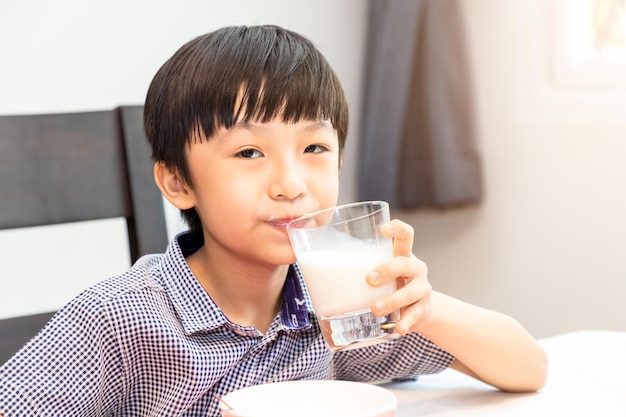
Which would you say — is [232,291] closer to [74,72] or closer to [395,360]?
[395,360]

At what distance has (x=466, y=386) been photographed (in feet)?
3.58

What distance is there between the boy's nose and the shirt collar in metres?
0.16

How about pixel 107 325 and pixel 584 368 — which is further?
pixel 584 368

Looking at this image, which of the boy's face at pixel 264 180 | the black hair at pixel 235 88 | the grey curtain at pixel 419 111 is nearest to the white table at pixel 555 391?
the boy's face at pixel 264 180

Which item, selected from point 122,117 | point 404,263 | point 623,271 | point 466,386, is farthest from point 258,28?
point 623,271

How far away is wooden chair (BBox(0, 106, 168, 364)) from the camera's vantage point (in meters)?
1.13

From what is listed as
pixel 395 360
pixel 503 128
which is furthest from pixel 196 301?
pixel 503 128

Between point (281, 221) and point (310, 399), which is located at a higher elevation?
point (281, 221)

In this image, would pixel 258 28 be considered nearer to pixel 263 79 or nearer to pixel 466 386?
pixel 263 79

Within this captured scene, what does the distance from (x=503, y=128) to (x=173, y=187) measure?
1.34 metres

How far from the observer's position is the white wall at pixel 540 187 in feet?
6.65

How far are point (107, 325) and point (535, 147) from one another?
1.47 meters

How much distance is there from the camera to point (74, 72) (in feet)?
7.07

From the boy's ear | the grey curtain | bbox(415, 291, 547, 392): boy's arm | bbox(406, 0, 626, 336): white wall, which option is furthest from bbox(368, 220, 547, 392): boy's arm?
the grey curtain
